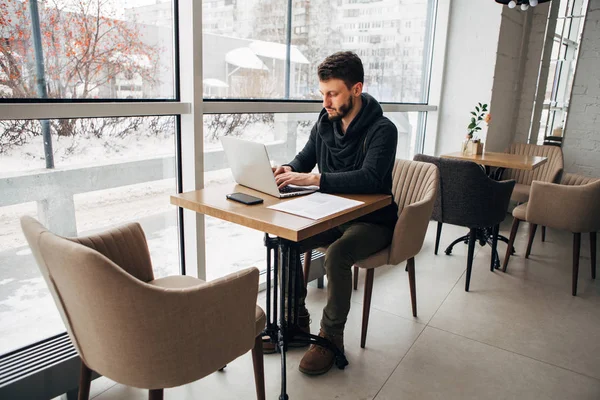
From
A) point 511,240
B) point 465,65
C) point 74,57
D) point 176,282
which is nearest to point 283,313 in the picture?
point 176,282

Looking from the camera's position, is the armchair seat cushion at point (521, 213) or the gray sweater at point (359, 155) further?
the armchair seat cushion at point (521, 213)

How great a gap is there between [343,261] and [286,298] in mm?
289

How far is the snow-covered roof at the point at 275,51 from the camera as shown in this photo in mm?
2328

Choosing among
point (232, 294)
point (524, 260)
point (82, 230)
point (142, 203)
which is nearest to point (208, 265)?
point (142, 203)

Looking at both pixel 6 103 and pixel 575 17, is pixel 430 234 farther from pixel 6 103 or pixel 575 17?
pixel 6 103

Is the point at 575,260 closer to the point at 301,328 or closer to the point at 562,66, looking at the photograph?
the point at 301,328

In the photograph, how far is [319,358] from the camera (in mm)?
1829

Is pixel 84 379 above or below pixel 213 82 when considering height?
below

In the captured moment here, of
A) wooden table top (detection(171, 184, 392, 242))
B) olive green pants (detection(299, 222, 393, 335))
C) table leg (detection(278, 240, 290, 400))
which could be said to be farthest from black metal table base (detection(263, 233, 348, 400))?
wooden table top (detection(171, 184, 392, 242))

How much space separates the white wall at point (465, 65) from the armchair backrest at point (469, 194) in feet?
5.60

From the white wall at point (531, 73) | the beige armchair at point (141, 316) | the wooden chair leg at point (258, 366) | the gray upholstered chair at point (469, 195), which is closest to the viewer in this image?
the beige armchair at point (141, 316)

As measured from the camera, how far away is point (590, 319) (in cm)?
237

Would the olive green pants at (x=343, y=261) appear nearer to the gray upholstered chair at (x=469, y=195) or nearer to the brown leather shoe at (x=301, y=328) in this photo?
the brown leather shoe at (x=301, y=328)

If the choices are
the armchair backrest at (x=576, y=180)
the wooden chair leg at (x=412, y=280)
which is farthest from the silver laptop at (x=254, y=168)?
the armchair backrest at (x=576, y=180)
